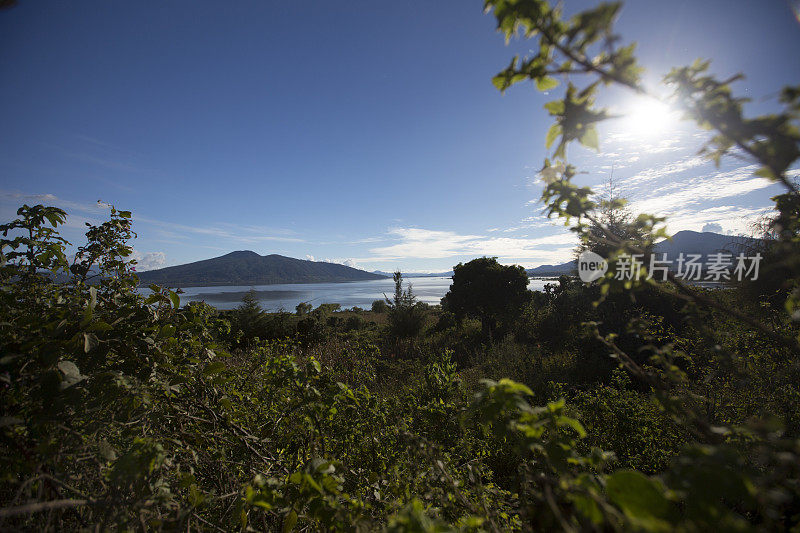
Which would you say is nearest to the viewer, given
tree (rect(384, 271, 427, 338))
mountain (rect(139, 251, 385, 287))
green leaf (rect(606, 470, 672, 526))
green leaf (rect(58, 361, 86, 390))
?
green leaf (rect(606, 470, 672, 526))

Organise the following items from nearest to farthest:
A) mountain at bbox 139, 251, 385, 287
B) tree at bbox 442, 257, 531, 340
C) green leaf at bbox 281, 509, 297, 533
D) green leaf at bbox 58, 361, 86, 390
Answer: green leaf at bbox 58, 361, 86, 390
green leaf at bbox 281, 509, 297, 533
tree at bbox 442, 257, 531, 340
mountain at bbox 139, 251, 385, 287

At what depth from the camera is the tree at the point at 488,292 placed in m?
14.9

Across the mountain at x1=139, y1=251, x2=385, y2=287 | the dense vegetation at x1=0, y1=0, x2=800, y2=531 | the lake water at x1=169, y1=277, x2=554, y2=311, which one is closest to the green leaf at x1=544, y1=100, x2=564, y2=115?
the dense vegetation at x1=0, y1=0, x2=800, y2=531

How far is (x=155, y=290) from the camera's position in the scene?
1.77m

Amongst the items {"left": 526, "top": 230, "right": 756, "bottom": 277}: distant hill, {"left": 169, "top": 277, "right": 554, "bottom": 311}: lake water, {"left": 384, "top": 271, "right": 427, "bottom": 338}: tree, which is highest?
{"left": 526, "top": 230, "right": 756, "bottom": 277}: distant hill

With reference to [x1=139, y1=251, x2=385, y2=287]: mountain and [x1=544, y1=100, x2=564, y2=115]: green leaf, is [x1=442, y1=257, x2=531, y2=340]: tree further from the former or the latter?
[x1=139, y1=251, x2=385, y2=287]: mountain

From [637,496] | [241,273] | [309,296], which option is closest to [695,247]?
[637,496]

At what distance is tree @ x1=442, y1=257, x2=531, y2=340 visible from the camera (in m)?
14.9

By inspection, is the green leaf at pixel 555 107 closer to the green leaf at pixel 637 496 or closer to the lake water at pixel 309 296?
the green leaf at pixel 637 496

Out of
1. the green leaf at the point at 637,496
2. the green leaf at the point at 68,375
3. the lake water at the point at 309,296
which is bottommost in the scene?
the lake water at the point at 309,296

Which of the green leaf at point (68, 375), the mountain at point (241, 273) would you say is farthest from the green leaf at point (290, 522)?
the mountain at point (241, 273)

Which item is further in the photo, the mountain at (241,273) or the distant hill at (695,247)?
the mountain at (241,273)

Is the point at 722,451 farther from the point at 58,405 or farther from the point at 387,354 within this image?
the point at 387,354

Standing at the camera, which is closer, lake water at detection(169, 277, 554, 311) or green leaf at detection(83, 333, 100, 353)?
green leaf at detection(83, 333, 100, 353)
